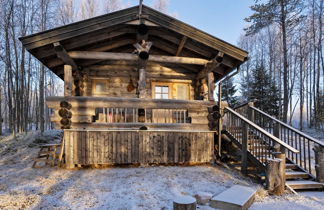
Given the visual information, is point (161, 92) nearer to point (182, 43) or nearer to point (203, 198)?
point (182, 43)

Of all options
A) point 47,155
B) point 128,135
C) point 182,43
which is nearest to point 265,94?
point 182,43

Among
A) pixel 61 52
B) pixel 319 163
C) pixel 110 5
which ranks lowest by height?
pixel 319 163

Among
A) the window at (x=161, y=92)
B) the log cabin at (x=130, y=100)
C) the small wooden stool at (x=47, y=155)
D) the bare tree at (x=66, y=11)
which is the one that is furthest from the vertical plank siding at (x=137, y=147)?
the bare tree at (x=66, y=11)

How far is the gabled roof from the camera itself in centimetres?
633

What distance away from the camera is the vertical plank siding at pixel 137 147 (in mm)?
6379

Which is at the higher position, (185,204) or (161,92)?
(161,92)

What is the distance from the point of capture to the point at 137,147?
6.67 m

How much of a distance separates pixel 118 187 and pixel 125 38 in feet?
18.4

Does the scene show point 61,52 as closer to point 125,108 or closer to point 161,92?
point 125,108

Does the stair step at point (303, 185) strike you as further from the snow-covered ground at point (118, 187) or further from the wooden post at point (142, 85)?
the wooden post at point (142, 85)

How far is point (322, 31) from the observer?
66.0ft

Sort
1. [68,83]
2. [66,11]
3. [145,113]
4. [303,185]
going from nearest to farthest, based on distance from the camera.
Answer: [303,185], [68,83], [145,113], [66,11]

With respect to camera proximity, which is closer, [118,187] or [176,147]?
[118,187]

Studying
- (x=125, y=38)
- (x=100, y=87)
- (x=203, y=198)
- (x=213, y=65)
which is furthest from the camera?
(x=100, y=87)
